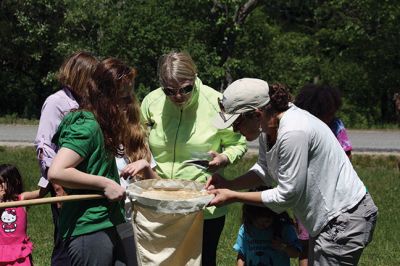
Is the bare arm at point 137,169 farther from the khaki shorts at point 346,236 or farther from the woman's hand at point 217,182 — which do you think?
the khaki shorts at point 346,236

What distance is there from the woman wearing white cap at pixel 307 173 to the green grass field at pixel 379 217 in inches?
120

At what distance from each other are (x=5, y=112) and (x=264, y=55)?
9.79 meters

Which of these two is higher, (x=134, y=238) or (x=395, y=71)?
(x=134, y=238)

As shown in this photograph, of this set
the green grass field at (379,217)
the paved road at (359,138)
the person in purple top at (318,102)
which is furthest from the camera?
the paved road at (359,138)

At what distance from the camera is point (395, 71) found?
25312 mm

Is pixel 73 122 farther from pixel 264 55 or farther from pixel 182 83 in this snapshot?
pixel 264 55

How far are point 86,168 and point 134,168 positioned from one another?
605 mm

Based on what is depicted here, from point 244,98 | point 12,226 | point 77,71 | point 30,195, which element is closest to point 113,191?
point 244,98

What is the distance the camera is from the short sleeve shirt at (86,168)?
3.48 m

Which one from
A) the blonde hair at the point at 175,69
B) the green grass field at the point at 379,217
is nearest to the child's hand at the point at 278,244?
the blonde hair at the point at 175,69

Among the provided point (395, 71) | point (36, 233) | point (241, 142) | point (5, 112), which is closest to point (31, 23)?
point (5, 112)

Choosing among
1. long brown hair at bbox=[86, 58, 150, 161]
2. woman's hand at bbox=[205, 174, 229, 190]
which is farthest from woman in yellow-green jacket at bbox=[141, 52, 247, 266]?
long brown hair at bbox=[86, 58, 150, 161]

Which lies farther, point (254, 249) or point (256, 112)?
point (254, 249)

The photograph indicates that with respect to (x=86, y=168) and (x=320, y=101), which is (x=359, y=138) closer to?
(x=320, y=101)
